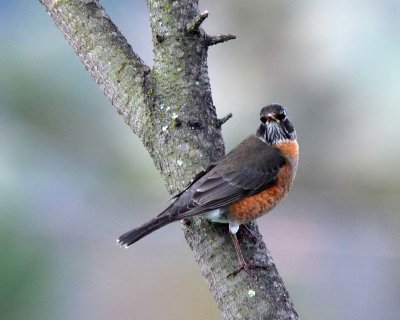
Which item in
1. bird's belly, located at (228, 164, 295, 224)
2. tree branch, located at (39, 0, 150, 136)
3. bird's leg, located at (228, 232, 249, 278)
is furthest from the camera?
tree branch, located at (39, 0, 150, 136)

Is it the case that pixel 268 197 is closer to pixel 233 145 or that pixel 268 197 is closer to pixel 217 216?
pixel 217 216

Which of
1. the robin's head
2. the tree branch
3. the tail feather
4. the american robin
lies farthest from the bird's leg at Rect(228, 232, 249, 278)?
the robin's head

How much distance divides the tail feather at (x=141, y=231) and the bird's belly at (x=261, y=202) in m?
0.36

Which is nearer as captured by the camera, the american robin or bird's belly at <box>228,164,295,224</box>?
the american robin

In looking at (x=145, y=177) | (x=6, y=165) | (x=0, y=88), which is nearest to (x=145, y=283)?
(x=145, y=177)

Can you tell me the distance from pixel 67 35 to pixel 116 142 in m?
6.71

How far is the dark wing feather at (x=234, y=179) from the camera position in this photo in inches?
156

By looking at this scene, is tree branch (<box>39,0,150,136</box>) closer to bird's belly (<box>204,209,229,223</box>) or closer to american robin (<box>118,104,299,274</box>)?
american robin (<box>118,104,299,274</box>)

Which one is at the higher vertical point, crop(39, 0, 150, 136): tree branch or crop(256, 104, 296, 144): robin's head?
crop(39, 0, 150, 136): tree branch

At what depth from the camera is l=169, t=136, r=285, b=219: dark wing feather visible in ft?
13.0

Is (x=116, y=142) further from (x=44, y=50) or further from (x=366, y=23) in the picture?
(x=366, y=23)

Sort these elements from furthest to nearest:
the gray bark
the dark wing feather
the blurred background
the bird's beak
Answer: the blurred background
the bird's beak
the dark wing feather
the gray bark

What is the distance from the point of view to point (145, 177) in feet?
36.2

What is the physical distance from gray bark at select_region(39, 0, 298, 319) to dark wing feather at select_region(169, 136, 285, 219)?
8 cm
